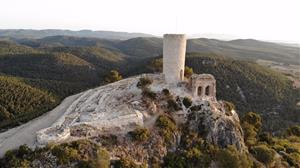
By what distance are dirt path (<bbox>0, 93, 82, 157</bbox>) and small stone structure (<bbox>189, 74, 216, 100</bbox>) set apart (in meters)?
18.2

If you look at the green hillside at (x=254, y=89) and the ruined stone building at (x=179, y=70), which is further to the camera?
the green hillside at (x=254, y=89)

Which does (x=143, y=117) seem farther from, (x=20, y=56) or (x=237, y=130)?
(x=20, y=56)

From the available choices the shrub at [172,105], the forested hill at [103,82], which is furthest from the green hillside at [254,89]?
the shrub at [172,105]

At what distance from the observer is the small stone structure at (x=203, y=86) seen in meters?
44.8

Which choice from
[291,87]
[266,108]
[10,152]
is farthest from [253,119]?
[291,87]

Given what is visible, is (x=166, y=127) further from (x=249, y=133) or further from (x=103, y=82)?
(x=103, y=82)

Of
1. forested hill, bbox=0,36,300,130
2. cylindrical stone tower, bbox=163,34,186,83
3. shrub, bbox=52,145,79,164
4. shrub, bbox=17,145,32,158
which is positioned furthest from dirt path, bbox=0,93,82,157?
cylindrical stone tower, bbox=163,34,186,83

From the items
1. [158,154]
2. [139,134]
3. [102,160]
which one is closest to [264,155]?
[158,154]

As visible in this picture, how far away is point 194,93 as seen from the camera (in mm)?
44781

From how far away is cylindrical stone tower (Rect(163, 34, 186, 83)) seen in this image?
44500 millimetres

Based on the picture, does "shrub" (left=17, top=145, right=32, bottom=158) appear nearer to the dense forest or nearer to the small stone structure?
the dense forest

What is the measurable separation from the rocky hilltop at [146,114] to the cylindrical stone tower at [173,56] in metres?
1.22

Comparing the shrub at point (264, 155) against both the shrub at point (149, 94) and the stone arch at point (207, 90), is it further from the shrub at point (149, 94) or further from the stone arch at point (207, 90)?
the shrub at point (149, 94)

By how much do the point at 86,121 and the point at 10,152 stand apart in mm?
8220
